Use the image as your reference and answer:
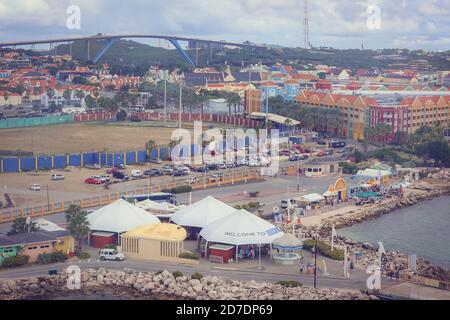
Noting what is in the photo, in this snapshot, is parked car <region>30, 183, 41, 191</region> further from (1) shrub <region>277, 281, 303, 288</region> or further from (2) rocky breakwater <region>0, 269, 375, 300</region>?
(1) shrub <region>277, 281, 303, 288</region>

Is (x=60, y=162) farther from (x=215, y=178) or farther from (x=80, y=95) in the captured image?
(x=80, y=95)

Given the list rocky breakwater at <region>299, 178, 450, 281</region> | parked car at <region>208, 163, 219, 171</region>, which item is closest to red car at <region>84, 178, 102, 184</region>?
parked car at <region>208, 163, 219, 171</region>

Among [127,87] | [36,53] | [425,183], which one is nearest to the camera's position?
[425,183]

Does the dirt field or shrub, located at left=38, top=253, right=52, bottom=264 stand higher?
the dirt field

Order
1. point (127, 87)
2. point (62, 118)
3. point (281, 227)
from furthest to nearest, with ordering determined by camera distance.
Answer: point (127, 87), point (62, 118), point (281, 227)

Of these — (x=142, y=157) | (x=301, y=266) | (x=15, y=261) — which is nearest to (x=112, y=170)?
(x=142, y=157)

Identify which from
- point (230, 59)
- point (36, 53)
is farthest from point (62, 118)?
point (230, 59)

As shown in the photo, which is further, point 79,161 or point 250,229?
point 79,161
